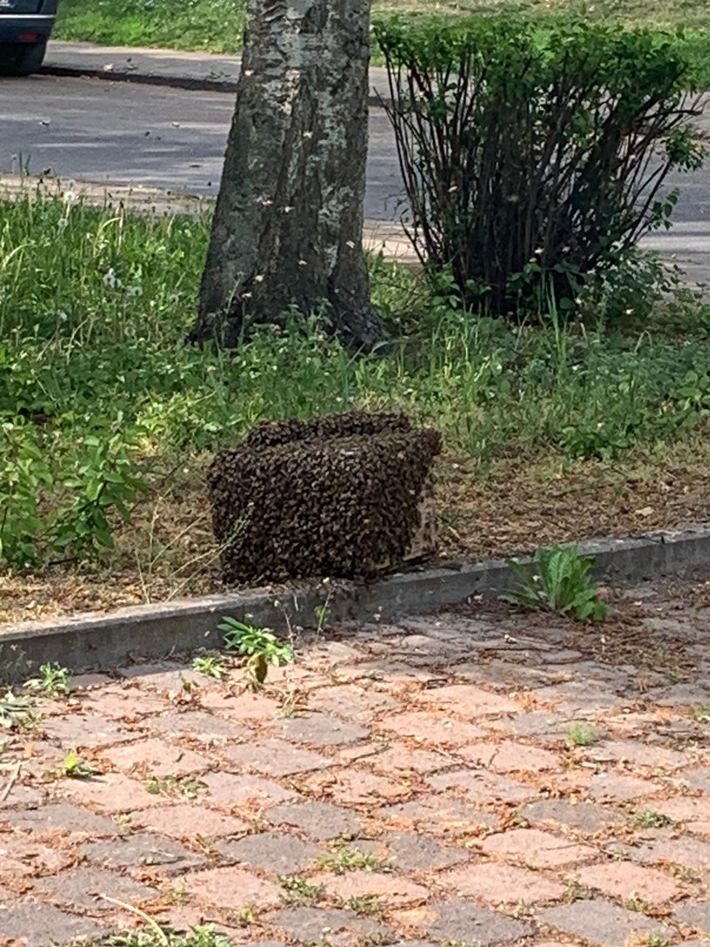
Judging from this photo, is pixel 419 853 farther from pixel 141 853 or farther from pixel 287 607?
pixel 287 607

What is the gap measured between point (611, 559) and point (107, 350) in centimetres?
287

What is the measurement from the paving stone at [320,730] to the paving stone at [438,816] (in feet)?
1.30

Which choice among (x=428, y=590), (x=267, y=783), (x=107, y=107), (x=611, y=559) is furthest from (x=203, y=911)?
(x=107, y=107)

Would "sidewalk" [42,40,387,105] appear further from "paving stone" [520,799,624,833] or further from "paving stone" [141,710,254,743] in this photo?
"paving stone" [520,799,624,833]

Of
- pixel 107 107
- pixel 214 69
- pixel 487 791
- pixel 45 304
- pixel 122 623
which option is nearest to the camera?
pixel 487 791

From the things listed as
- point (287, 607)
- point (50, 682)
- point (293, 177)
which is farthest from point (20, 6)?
point (50, 682)

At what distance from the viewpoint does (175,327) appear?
8.94 meters

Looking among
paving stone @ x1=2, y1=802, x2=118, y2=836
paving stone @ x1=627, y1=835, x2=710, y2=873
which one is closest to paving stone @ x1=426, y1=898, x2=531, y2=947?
paving stone @ x1=627, y1=835, x2=710, y2=873

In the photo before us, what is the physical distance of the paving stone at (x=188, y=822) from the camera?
14.1 ft

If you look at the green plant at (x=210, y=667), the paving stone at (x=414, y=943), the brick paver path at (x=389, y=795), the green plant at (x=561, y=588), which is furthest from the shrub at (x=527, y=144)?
the paving stone at (x=414, y=943)

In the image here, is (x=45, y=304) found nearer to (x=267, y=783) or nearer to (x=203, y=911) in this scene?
(x=267, y=783)

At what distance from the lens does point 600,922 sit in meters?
3.92

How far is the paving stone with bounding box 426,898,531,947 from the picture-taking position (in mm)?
3834

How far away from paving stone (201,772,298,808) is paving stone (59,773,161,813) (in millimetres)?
138
